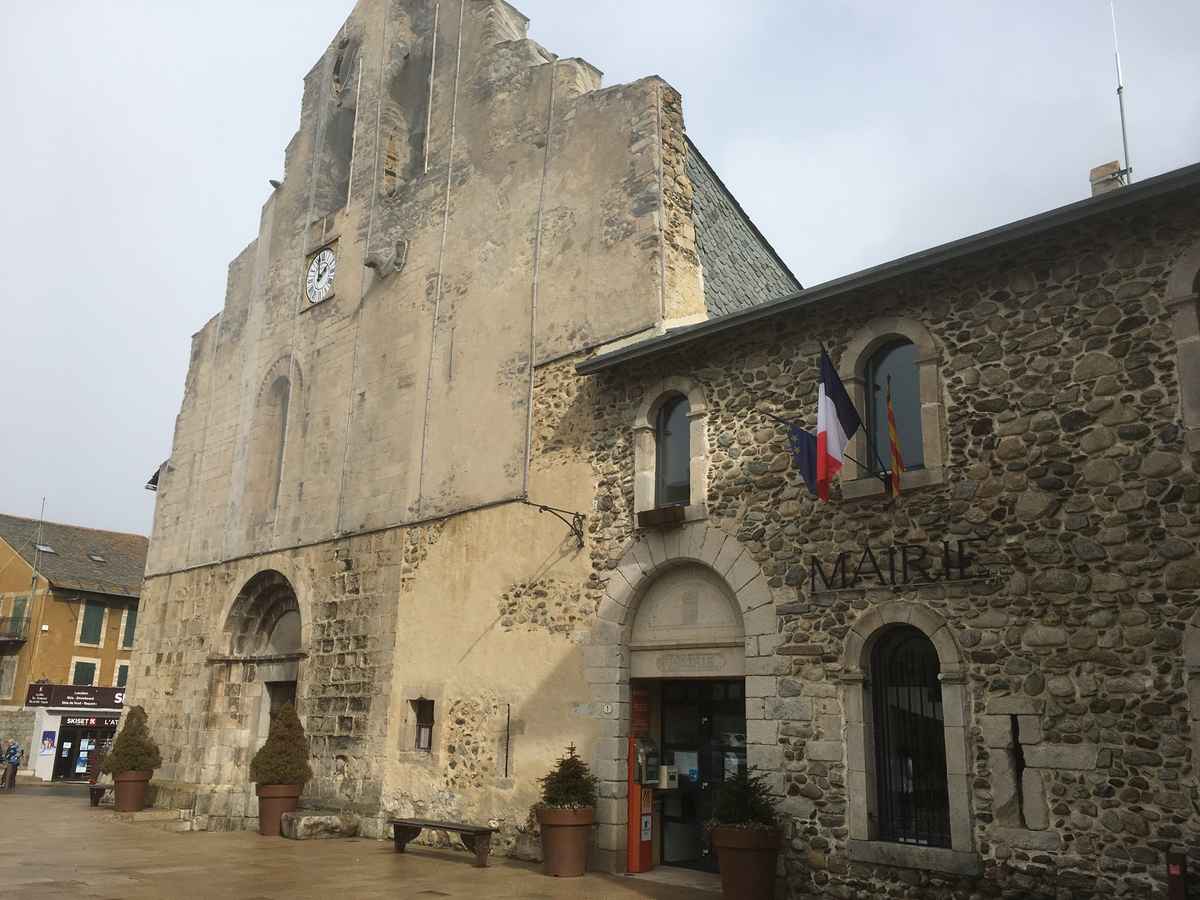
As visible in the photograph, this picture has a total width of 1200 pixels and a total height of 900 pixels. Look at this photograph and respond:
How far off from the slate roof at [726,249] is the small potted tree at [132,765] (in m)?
13.0

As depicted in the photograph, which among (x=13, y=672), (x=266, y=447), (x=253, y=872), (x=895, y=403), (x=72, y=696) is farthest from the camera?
(x=13, y=672)

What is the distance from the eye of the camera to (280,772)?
590 inches

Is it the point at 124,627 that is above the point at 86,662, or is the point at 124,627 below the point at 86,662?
above

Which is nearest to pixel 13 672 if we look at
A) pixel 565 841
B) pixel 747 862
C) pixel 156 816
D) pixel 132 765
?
pixel 132 765

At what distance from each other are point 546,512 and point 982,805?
6503 mm

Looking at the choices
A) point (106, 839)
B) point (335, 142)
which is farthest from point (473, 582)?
point (335, 142)

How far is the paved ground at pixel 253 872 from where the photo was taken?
9641 mm

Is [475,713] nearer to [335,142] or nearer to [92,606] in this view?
[335,142]

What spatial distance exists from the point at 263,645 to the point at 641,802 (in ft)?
31.5

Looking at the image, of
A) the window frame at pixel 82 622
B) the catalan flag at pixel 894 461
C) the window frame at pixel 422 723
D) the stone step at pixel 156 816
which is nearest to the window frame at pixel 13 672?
the window frame at pixel 82 622

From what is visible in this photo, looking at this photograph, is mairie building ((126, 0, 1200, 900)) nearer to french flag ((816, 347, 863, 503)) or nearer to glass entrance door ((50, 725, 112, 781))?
french flag ((816, 347, 863, 503))

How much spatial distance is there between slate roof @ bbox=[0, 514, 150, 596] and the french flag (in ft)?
98.3

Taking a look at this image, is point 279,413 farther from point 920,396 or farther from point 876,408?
point 920,396

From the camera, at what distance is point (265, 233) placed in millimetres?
21734
